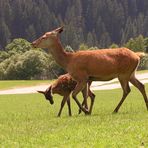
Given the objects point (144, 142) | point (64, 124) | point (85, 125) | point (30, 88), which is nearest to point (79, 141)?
point (144, 142)

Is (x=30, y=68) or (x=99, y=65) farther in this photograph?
(x=30, y=68)

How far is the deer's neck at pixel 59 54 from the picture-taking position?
54.4 feet

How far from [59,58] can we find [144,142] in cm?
768

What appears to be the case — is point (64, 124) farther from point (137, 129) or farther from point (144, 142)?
point (144, 142)

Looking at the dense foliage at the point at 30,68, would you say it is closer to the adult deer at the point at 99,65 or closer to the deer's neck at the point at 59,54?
the deer's neck at the point at 59,54

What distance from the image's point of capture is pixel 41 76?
93562 millimetres

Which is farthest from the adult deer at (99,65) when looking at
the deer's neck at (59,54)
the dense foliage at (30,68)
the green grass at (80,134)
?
the dense foliage at (30,68)

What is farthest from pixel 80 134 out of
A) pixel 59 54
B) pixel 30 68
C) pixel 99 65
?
pixel 30 68

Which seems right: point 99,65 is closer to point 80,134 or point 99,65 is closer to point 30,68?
point 80,134

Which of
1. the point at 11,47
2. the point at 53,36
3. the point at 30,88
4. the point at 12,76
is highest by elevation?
Answer: the point at 53,36

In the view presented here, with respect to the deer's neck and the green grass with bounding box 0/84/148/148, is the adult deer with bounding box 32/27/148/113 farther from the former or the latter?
the green grass with bounding box 0/84/148/148

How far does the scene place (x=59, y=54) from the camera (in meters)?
16.8

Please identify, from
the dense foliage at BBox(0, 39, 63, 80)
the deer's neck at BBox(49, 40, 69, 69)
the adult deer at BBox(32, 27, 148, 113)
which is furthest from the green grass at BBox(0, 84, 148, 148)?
the dense foliage at BBox(0, 39, 63, 80)

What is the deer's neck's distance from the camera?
16.6 metres
